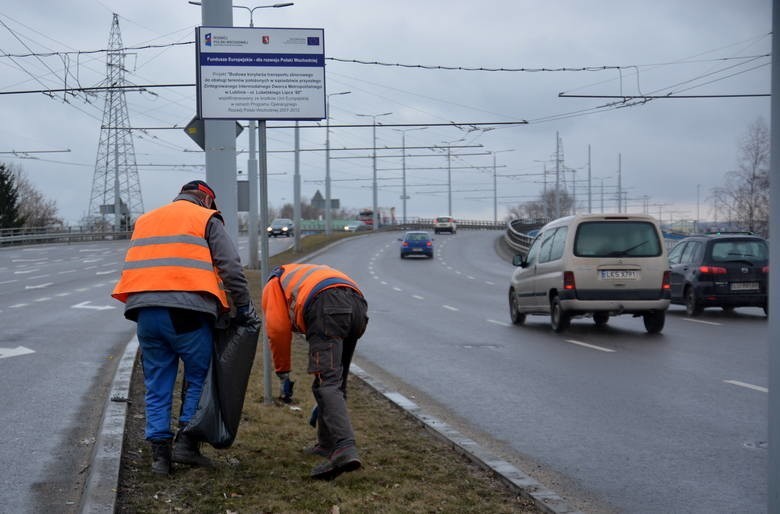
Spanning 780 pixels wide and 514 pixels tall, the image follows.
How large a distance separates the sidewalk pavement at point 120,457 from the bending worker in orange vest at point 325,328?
36.9 inches

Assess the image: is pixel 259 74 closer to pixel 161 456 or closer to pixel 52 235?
pixel 161 456

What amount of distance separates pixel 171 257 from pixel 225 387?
0.84m

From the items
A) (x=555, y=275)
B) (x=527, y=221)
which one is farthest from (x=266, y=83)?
(x=527, y=221)

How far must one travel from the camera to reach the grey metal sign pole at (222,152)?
13781 mm

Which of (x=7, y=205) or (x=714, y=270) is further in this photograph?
(x=7, y=205)

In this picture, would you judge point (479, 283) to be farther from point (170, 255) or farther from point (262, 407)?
point (170, 255)

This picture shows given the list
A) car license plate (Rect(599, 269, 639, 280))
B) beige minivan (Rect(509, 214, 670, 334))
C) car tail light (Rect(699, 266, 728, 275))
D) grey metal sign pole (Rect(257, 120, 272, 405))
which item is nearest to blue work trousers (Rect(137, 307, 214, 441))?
grey metal sign pole (Rect(257, 120, 272, 405))

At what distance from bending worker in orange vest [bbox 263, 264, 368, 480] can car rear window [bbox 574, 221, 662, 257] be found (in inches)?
393

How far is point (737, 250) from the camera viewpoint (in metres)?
Result: 19.0

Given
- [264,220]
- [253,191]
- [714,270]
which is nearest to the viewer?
[264,220]

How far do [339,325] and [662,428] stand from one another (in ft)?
10.9

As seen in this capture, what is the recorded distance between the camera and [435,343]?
14.9 meters

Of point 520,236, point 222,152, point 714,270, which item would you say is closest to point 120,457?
point 222,152

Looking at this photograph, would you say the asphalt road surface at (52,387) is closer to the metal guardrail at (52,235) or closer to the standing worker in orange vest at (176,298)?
the standing worker in orange vest at (176,298)
